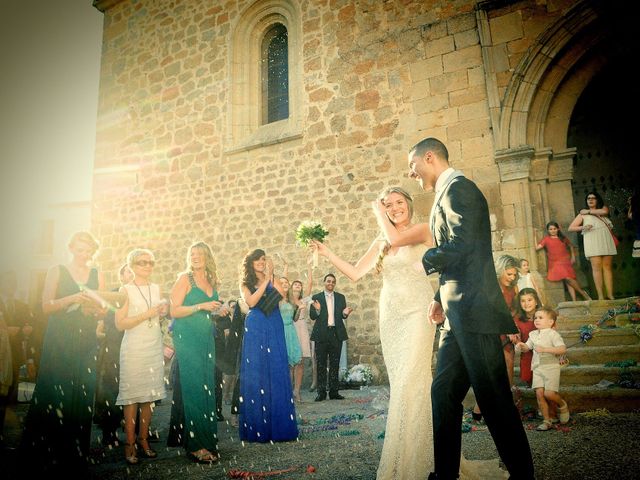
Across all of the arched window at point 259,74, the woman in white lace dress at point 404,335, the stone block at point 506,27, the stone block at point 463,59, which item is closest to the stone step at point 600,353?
the woman in white lace dress at point 404,335

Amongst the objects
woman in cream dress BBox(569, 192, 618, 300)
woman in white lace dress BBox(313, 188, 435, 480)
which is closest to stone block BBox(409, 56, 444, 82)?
woman in cream dress BBox(569, 192, 618, 300)

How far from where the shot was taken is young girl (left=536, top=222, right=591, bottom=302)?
661cm

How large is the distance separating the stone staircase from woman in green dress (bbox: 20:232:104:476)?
14.9 ft

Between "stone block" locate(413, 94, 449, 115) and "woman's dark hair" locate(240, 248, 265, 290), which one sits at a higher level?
"stone block" locate(413, 94, 449, 115)

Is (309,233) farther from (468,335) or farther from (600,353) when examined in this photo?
(600,353)

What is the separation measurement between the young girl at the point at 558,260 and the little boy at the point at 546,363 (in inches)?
101

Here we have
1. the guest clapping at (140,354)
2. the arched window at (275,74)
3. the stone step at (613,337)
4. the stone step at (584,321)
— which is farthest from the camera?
the arched window at (275,74)

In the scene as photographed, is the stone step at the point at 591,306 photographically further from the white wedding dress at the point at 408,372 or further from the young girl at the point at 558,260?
the white wedding dress at the point at 408,372

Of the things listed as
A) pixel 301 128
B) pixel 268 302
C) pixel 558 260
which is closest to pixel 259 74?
pixel 301 128

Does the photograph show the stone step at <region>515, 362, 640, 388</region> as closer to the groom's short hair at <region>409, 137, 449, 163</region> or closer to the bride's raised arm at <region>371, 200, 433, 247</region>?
the bride's raised arm at <region>371, 200, 433, 247</region>

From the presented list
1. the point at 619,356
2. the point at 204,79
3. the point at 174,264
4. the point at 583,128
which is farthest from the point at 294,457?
the point at 204,79

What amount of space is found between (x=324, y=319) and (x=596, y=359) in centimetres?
382

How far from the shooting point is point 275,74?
33.7ft

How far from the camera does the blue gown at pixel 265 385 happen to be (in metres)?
4.31
